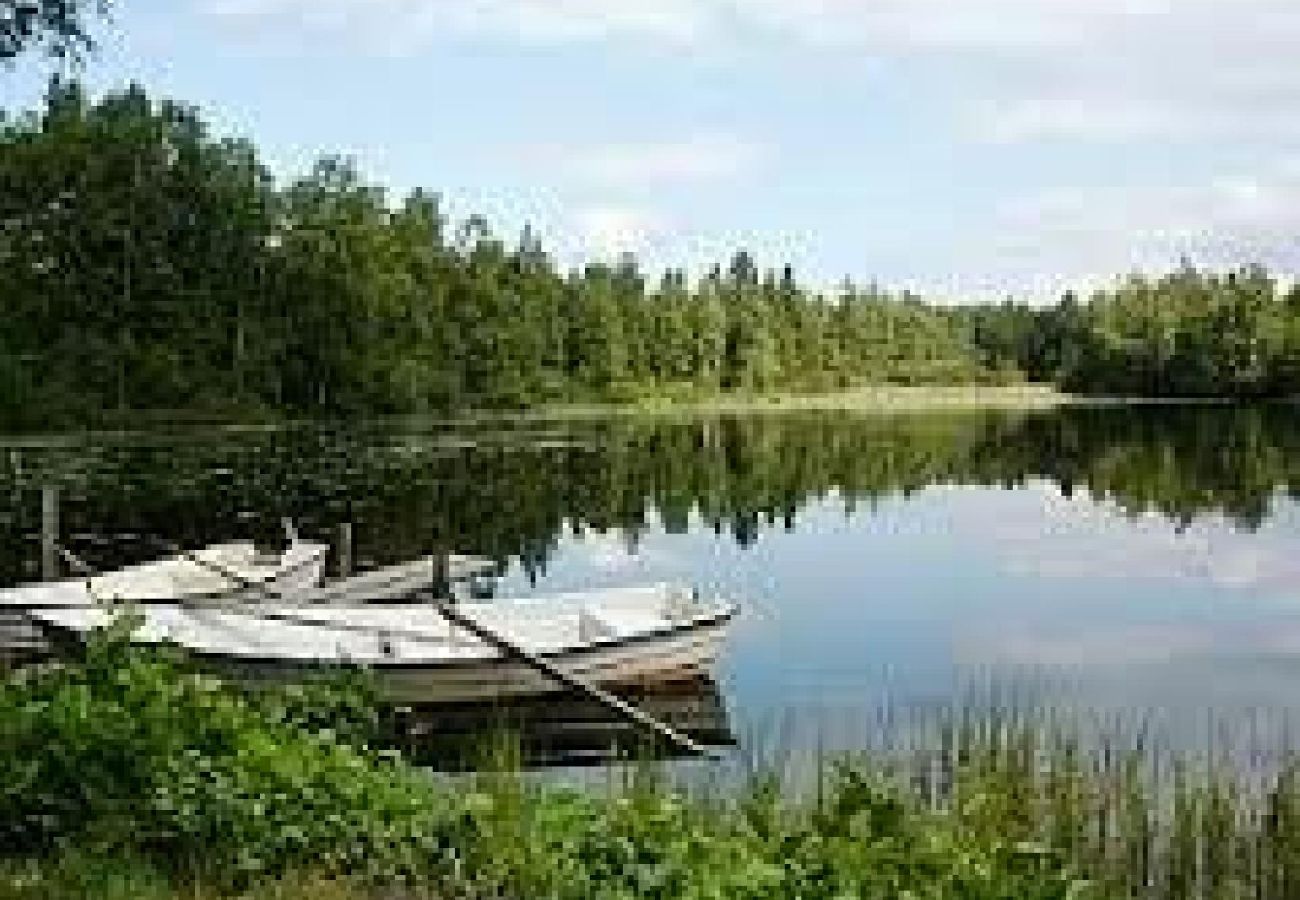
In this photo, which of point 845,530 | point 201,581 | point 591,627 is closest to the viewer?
point 591,627

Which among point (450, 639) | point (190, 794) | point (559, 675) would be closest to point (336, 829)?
point (190, 794)

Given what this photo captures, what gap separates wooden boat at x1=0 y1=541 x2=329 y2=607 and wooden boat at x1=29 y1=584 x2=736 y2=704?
5.71ft

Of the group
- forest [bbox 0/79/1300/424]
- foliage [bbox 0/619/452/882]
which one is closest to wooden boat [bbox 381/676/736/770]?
foliage [bbox 0/619/452/882]

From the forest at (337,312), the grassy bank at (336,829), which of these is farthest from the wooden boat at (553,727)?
the forest at (337,312)

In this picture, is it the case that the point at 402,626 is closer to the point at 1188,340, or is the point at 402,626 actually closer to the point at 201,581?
the point at 201,581

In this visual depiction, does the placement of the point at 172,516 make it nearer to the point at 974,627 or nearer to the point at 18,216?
the point at 974,627

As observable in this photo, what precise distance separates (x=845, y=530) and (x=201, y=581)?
751 inches

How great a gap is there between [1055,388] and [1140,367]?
1884 centimetres

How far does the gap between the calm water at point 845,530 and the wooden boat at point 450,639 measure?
1077 millimetres

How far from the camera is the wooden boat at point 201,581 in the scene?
985 inches

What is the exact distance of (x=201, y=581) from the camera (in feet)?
94.5

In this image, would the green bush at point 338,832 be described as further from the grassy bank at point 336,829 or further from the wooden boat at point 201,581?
the wooden boat at point 201,581

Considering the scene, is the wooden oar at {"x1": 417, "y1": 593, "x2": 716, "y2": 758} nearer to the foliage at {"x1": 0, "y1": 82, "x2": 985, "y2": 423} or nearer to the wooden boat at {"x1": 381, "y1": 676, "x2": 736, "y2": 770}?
the wooden boat at {"x1": 381, "y1": 676, "x2": 736, "y2": 770}

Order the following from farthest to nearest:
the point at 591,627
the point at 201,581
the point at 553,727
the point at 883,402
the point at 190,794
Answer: the point at 883,402 → the point at 201,581 → the point at 591,627 → the point at 553,727 → the point at 190,794
